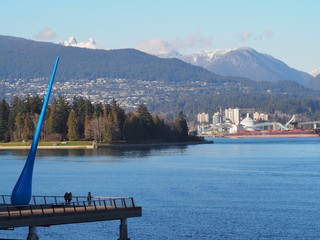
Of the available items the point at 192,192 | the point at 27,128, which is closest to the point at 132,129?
the point at 27,128

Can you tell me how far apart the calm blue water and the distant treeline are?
46.3m

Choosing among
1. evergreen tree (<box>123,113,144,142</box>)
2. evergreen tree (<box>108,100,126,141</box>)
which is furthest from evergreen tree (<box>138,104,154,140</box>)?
evergreen tree (<box>108,100,126,141</box>)

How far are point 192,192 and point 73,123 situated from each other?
334ft

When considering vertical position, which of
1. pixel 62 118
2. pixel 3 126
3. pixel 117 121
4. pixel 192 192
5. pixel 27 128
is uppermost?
pixel 62 118

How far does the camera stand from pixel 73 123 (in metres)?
→ 176

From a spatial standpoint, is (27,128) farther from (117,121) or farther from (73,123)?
(117,121)

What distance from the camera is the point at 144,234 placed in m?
51.6

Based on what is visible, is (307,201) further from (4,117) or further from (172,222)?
(4,117)

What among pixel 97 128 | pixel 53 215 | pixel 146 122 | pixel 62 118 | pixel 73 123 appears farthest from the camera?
pixel 146 122

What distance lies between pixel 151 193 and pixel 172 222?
1790cm

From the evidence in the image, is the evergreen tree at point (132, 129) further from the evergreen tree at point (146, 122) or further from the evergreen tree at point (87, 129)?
the evergreen tree at point (87, 129)

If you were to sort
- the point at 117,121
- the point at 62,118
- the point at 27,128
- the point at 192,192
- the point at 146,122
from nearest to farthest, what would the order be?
the point at 192,192 < the point at 27,128 < the point at 117,121 < the point at 62,118 < the point at 146,122

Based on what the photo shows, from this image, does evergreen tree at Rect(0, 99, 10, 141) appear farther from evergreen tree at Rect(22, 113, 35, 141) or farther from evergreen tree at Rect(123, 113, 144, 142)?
evergreen tree at Rect(123, 113, 144, 142)

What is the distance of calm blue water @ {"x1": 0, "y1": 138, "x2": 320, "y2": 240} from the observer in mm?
53125
